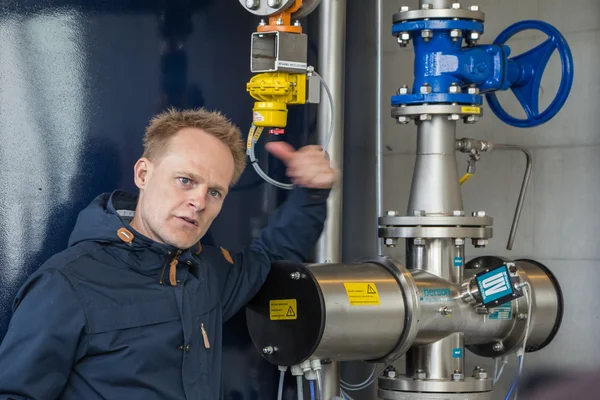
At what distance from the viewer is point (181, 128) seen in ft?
6.12

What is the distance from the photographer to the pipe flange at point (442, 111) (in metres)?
2.06

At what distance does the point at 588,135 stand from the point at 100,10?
129 centimetres

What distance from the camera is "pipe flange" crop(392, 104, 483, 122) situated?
→ 2.06 m

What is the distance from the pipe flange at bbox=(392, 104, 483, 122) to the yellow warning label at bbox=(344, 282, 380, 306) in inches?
16.0

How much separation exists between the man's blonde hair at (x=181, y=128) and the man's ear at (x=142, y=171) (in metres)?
0.01

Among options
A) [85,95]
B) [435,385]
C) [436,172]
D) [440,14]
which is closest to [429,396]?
[435,385]

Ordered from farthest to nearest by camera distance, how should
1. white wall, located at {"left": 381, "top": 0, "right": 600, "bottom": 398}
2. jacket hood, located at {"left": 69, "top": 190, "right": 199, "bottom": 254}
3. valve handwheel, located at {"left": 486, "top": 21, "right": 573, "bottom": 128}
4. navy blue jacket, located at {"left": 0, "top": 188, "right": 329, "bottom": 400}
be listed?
white wall, located at {"left": 381, "top": 0, "right": 600, "bottom": 398} < valve handwheel, located at {"left": 486, "top": 21, "right": 573, "bottom": 128} < jacket hood, located at {"left": 69, "top": 190, "right": 199, "bottom": 254} < navy blue jacket, located at {"left": 0, "top": 188, "right": 329, "bottom": 400}

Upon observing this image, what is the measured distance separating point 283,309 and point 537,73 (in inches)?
32.6

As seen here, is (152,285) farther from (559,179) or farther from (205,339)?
(559,179)

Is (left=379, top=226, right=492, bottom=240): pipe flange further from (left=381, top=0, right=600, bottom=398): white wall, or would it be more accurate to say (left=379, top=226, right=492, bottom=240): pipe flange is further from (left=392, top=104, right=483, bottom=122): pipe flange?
(left=381, top=0, right=600, bottom=398): white wall

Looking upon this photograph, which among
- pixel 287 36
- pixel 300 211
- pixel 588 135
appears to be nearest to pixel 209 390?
pixel 300 211

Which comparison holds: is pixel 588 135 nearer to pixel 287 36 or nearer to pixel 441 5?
pixel 441 5

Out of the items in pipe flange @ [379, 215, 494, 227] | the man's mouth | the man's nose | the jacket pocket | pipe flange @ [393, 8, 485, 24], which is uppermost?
pipe flange @ [393, 8, 485, 24]

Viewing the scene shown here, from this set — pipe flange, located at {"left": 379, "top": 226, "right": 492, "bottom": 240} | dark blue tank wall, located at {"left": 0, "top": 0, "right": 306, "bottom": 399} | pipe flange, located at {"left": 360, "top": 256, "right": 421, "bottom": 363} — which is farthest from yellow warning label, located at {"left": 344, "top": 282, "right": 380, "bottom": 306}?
dark blue tank wall, located at {"left": 0, "top": 0, "right": 306, "bottom": 399}
